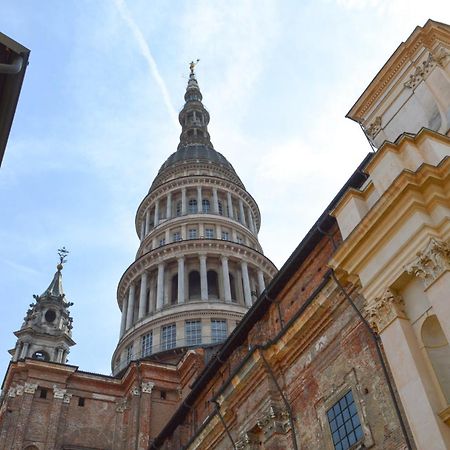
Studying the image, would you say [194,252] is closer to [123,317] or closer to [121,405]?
[123,317]

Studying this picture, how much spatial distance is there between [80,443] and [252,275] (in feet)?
68.2

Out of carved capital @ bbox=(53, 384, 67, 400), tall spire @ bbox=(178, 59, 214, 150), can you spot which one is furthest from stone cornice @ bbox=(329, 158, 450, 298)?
tall spire @ bbox=(178, 59, 214, 150)

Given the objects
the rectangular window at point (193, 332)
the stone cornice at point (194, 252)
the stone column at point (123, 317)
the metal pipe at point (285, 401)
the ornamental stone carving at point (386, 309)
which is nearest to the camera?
the ornamental stone carving at point (386, 309)

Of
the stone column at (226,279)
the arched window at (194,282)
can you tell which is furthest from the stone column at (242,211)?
the arched window at (194,282)

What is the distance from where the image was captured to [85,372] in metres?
33.6

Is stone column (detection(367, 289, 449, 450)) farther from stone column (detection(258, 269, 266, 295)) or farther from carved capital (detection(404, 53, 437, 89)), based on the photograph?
stone column (detection(258, 269, 266, 295))

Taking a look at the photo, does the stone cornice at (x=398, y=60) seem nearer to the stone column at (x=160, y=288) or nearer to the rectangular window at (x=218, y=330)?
the rectangular window at (x=218, y=330)

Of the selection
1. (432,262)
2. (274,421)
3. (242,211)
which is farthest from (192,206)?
(432,262)

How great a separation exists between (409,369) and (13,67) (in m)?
9.89

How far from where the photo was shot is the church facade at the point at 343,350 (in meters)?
12.7

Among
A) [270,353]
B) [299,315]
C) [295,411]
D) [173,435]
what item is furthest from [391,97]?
[173,435]

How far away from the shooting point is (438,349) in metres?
12.4

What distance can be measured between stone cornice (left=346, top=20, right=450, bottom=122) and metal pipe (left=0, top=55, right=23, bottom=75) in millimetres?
11521

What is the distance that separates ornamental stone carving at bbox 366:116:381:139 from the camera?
1870cm
